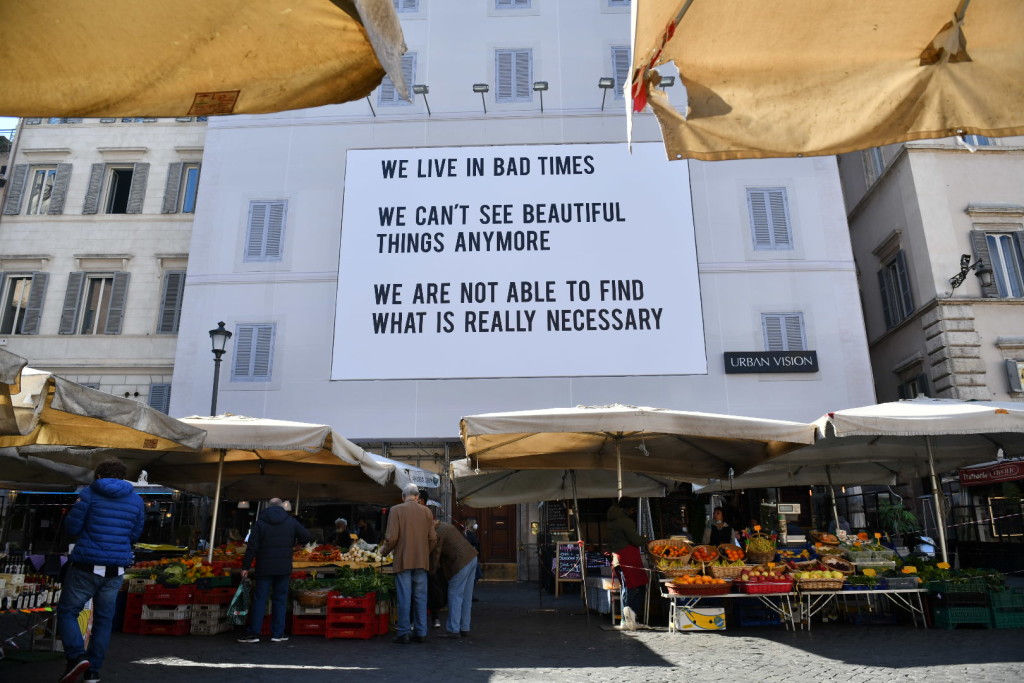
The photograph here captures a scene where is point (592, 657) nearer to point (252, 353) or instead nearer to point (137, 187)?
point (252, 353)

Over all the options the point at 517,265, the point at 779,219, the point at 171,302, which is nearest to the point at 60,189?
the point at 171,302

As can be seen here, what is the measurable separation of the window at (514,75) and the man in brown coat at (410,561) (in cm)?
1499

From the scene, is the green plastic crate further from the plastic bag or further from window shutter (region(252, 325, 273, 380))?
window shutter (region(252, 325, 273, 380))

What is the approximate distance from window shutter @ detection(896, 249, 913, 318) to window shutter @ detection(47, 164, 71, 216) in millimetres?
22113

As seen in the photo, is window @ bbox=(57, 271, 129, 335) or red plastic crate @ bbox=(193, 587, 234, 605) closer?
red plastic crate @ bbox=(193, 587, 234, 605)

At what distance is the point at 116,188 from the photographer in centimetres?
2164

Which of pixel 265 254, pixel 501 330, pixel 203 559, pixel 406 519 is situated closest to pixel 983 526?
pixel 501 330

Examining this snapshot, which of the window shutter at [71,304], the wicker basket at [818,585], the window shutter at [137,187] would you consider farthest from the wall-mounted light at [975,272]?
the window shutter at [71,304]

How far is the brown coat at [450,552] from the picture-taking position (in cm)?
833

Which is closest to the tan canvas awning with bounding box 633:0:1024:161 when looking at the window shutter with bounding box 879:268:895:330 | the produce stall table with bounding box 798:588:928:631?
the produce stall table with bounding box 798:588:928:631

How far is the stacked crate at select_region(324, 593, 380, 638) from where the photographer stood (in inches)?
320

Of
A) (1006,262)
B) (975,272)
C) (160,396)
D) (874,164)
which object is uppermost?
(874,164)

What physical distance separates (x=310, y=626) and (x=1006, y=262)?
17034 millimetres

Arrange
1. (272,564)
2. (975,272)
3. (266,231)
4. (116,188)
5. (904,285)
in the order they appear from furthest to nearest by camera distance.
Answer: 1. (116,188)
2. (266,231)
3. (904,285)
4. (975,272)
5. (272,564)
